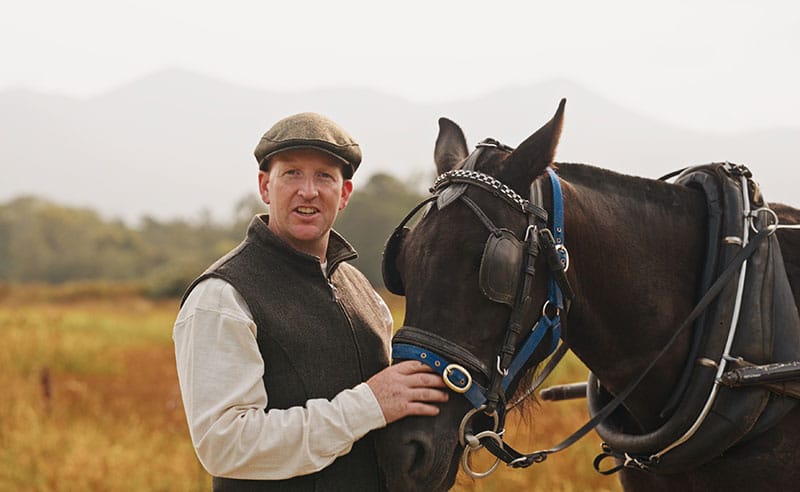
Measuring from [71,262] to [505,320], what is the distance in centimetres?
5318

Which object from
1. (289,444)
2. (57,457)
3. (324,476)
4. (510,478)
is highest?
(289,444)

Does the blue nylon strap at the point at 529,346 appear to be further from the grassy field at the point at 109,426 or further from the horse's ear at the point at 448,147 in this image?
the horse's ear at the point at 448,147

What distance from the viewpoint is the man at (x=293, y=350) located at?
196cm

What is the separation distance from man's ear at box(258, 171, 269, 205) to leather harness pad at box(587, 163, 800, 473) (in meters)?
1.40

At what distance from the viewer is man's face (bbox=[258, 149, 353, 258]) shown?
7.36 ft

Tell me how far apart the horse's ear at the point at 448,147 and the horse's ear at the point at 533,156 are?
317 millimetres

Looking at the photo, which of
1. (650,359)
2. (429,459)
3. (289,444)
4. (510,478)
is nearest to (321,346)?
(289,444)

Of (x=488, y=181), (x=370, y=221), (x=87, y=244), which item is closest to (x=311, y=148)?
(x=488, y=181)

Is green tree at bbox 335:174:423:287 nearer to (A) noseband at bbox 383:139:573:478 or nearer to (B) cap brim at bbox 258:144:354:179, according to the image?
(B) cap brim at bbox 258:144:354:179

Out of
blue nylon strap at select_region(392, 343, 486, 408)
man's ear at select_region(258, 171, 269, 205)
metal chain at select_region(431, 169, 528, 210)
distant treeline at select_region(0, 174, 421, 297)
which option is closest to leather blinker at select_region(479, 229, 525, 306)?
metal chain at select_region(431, 169, 528, 210)

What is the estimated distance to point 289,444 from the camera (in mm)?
1968

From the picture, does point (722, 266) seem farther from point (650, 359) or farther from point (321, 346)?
point (321, 346)

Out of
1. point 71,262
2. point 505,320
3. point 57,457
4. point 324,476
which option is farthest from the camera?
point 71,262

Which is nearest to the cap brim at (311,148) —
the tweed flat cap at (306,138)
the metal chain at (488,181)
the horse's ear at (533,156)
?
the tweed flat cap at (306,138)
